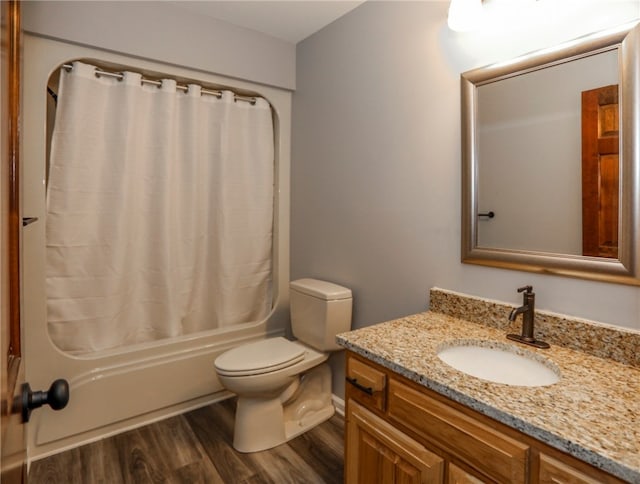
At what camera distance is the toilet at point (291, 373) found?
1894mm

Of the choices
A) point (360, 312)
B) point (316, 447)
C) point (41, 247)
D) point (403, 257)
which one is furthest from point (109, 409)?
point (403, 257)

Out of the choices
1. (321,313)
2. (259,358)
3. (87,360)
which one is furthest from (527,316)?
(87,360)

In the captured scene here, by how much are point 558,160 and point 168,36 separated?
2.11 metres

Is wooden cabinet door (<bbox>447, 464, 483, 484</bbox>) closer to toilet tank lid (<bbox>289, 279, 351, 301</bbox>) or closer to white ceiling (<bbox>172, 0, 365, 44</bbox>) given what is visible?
toilet tank lid (<bbox>289, 279, 351, 301</bbox>)

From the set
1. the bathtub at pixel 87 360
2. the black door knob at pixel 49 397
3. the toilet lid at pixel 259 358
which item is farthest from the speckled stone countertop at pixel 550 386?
the bathtub at pixel 87 360

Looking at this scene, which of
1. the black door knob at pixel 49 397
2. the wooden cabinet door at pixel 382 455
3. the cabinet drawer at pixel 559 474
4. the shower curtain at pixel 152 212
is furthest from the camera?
the shower curtain at pixel 152 212

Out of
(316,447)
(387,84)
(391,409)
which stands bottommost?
(316,447)

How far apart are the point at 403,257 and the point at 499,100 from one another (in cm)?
83

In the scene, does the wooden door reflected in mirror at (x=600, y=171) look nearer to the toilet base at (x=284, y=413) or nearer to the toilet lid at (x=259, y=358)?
the toilet lid at (x=259, y=358)

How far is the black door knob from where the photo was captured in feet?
2.10

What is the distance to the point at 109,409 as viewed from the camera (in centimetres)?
205

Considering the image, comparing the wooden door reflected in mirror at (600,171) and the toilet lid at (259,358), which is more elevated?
the wooden door reflected in mirror at (600,171)

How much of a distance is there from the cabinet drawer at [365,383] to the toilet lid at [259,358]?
648 millimetres

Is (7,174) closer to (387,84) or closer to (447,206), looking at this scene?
(447,206)
